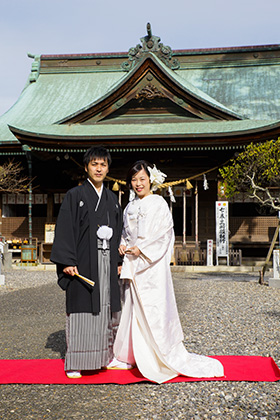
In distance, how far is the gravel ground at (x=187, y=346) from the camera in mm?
3117

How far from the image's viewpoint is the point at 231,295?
28.4 ft

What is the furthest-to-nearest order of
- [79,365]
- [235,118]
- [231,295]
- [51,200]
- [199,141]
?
[51,200] → [235,118] → [199,141] → [231,295] → [79,365]

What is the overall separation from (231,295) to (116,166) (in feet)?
27.1

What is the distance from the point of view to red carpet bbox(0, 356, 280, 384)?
3.75 meters

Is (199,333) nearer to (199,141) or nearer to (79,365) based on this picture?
(79,365)

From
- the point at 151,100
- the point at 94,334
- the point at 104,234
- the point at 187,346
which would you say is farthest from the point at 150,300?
the point at 151,100

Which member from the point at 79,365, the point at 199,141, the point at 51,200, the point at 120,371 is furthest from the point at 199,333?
the point at 51,200

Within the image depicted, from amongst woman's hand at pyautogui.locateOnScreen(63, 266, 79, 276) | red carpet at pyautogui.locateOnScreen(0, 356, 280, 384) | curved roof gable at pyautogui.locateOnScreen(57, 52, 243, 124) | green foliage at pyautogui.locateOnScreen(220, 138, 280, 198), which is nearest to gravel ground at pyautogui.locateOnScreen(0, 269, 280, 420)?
red carpet at pyautogui.locateOnScreen(0, 356, 280, 384)

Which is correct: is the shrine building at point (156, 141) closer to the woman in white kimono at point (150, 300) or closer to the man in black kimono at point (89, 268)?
the woman in white kimono at point (150, 300)

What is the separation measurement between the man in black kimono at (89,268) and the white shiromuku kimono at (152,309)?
148mm

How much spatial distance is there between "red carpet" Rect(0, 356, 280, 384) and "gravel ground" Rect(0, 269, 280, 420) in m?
0.10

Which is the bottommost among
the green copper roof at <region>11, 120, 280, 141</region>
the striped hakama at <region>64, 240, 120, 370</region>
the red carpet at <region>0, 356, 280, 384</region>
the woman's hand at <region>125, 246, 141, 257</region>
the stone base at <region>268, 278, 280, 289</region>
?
the stone base at <region>268, 278, 280, 289</region>

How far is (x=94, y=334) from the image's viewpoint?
396 cm

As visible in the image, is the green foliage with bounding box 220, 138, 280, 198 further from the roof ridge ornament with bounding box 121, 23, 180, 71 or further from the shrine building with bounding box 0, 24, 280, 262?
the roof ridge ornament with bounding box 121, 23, 180, 71
